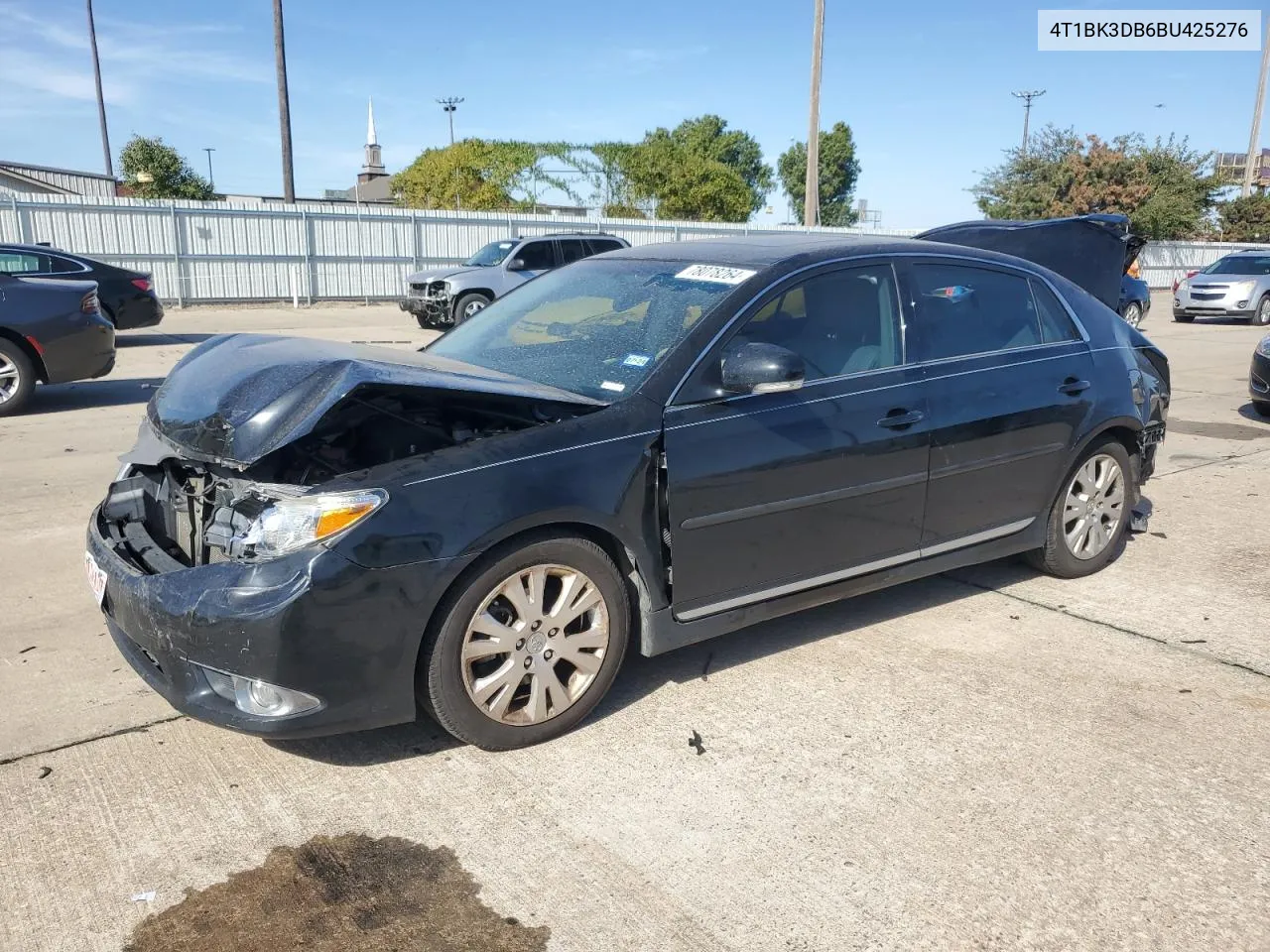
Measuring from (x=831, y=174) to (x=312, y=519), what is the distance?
75765 mm

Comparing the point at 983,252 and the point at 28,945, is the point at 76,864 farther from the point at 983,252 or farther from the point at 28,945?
the point at 983,252

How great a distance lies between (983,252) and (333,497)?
319 centimetres

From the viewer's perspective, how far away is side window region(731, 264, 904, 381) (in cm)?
392

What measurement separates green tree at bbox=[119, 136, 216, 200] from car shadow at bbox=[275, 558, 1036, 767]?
135 feet

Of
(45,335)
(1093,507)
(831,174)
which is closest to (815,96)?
(45,335)

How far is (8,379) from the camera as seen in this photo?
30.5 feet

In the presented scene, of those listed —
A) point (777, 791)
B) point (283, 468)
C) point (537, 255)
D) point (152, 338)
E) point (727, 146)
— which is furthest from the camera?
point (727, 146)

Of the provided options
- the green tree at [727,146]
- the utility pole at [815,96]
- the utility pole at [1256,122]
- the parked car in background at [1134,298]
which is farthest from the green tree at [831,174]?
the parked car in background at [1134,298]

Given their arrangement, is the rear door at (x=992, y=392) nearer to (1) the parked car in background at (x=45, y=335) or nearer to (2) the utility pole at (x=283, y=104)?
(1) the parked car in background at (x=45, y=335)

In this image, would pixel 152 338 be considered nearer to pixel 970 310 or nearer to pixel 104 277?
pixel 104 277

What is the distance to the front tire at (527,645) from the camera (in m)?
3.18

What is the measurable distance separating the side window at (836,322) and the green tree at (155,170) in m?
41.3

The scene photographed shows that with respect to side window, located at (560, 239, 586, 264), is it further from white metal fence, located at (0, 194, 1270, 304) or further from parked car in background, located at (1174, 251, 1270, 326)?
parked car in background, located at (1174, 251, 1270, 326)

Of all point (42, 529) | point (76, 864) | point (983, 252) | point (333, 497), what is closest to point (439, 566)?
point (333, 497)
